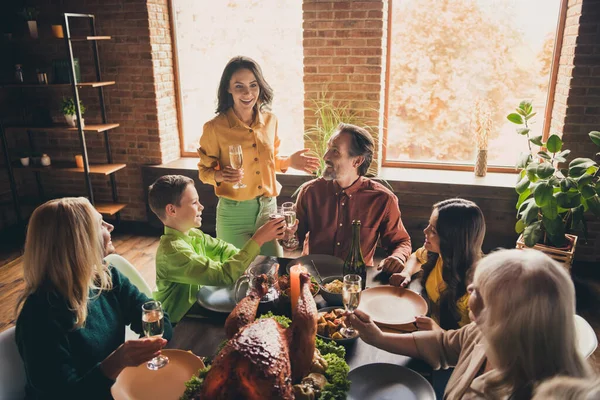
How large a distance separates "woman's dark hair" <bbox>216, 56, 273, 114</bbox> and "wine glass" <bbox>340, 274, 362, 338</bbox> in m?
1.60

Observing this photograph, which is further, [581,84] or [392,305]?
[581,84]

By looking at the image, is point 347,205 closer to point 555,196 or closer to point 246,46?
point 555,196

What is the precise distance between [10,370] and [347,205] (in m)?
1.66

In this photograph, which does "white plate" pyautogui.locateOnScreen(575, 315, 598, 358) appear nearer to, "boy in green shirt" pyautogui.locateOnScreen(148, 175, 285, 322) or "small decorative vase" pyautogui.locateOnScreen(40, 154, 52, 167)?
"boy in green shirt" pyautogui.locateOnScreen(148, 175, 285, 322)

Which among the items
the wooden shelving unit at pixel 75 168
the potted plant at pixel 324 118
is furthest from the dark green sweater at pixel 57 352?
the wooden shelving unit at pixel 75 168

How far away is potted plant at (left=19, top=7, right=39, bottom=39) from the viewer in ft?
13.7

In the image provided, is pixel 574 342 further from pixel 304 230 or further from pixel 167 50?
pixel 167 50

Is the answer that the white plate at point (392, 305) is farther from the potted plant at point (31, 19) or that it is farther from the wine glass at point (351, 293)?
the potted plant at point (31, 19)

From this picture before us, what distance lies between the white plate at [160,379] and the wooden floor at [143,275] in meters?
2.06

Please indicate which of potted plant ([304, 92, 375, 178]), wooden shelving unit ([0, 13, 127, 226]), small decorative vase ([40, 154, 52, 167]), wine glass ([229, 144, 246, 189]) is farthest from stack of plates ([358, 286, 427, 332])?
small decorative vase ([40, 154, 52, 167])

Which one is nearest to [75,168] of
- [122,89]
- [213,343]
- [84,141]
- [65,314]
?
[84,141]

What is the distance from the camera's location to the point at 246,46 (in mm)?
4398

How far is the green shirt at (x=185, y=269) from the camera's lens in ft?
6.23

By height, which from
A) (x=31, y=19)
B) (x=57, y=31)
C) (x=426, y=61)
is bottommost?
(x=426, y=61)
